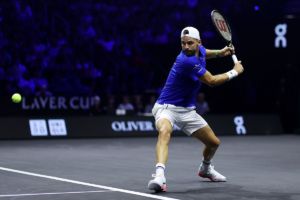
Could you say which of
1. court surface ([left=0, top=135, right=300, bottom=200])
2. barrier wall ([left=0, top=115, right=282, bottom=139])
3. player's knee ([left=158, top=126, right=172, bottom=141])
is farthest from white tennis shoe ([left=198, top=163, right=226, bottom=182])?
barrier wall ([left=0, top=115, right=282, bottom=139])

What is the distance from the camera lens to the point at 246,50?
24.9 meters

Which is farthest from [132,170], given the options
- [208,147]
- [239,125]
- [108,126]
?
[239,125]

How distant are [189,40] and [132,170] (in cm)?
337

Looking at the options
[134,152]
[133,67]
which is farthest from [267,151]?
[133,67]

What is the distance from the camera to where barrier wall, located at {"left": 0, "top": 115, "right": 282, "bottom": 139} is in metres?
21.0

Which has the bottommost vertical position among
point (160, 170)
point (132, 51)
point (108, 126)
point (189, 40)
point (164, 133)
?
point (160, 170)

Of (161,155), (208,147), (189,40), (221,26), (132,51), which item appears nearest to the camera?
(161,155)

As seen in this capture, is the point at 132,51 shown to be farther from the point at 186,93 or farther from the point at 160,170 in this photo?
the point at 160,170

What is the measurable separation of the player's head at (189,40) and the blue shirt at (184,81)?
0.27ft

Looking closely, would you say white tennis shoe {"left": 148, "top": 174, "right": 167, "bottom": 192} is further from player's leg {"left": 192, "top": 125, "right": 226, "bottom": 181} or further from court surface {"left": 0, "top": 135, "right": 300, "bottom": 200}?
player's leg {"left": 192, "top": 125, "right": 226, "bottom": 181}

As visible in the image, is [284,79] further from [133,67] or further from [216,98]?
[133,67]

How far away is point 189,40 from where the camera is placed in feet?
30.2

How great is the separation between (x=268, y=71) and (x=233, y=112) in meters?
1.90

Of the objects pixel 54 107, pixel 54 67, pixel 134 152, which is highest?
pixel 54 67
